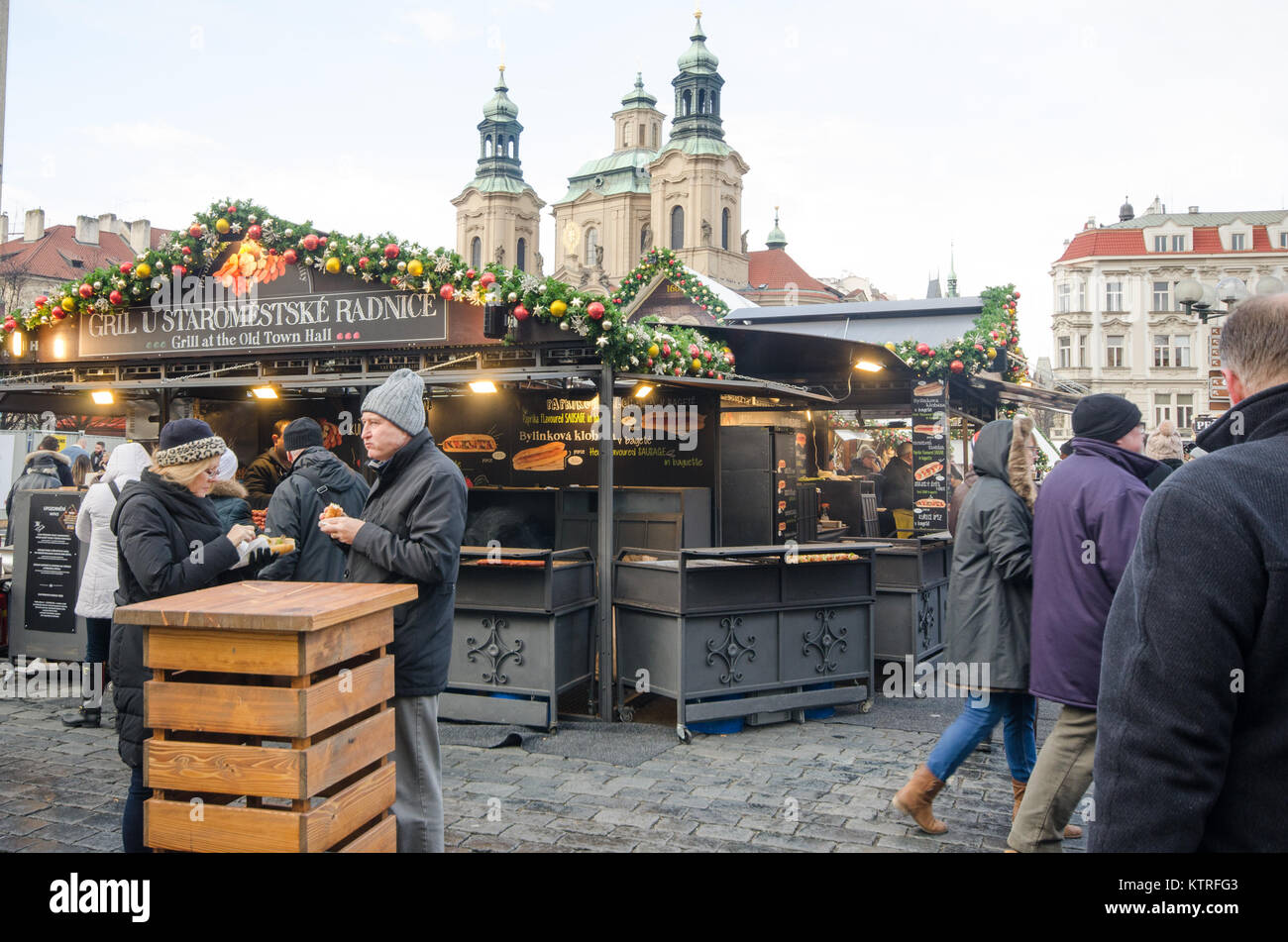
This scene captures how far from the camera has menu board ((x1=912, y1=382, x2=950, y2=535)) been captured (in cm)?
1165

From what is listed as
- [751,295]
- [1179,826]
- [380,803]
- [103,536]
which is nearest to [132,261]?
[103,536]

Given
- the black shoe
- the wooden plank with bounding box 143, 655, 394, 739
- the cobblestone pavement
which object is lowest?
the cobblestone pavement

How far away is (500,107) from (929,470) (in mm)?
76748

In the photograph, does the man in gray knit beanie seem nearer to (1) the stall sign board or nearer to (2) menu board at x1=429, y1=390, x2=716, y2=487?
(1) the stall sign board

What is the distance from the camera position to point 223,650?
2695 mm

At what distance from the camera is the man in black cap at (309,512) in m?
4.30

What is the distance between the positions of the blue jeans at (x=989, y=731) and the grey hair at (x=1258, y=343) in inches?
115

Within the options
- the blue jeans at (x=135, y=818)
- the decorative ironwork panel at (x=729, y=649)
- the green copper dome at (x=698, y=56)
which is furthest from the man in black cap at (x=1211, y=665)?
the green copper dome at (x=698, y=56)

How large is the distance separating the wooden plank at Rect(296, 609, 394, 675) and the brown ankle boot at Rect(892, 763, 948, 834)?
2.66 metres

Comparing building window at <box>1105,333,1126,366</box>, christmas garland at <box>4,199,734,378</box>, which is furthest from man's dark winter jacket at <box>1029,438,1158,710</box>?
building window at <box>1105,333,1126,366</box>

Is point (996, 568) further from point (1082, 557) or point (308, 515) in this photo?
point (308, 515)

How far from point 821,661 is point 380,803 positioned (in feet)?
14.0

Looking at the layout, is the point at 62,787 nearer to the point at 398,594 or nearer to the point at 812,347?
the point at 398,594

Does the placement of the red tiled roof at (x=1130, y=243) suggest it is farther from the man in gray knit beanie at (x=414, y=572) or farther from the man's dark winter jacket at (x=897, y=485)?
the man in gray knit beanie at (x=414, y=572)
